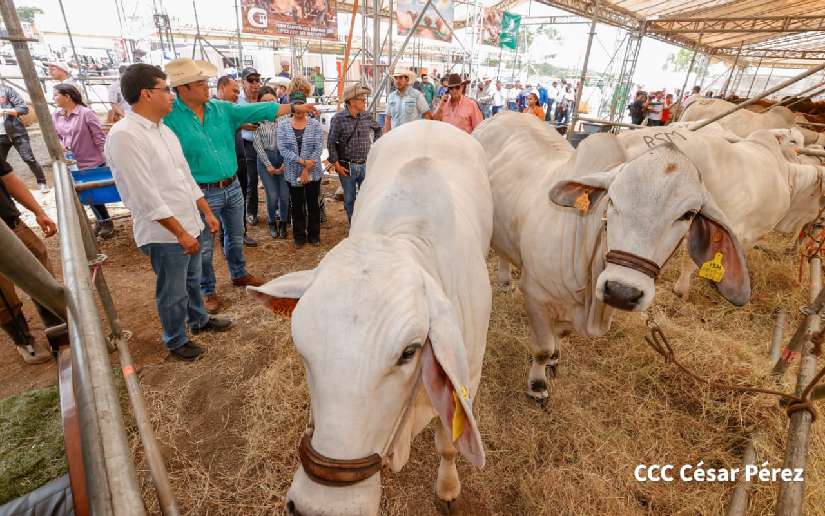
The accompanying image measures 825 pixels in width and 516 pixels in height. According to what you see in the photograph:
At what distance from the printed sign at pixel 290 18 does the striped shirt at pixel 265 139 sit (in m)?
6.30

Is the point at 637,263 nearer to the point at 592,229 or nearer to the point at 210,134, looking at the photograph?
the point at 592,229

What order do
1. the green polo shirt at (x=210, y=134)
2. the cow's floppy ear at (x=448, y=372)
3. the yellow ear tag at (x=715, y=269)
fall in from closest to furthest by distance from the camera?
the cow's floppy ear at (x=448, y=372) < the yellow ear tag at (x=715, y=269) < the green polo shirt at (x=210, y=134)

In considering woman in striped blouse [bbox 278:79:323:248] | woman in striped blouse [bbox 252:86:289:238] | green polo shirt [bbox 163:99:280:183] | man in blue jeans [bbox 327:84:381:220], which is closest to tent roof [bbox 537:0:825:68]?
man in blue jeans [bbox 327:84:381:220]

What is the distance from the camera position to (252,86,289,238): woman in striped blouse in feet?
17.7

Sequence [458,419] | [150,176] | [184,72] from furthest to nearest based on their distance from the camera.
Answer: [184,72], [150,176], [458,419]

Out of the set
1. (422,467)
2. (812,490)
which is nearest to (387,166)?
(422,467)

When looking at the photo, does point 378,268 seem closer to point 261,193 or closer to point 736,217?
point 736,217

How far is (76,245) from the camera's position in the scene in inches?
56.9

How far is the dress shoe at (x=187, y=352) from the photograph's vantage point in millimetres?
3438

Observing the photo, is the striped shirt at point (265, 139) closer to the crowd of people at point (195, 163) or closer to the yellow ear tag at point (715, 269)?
the crowd of people at point (195, 163)

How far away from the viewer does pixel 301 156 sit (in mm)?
5172

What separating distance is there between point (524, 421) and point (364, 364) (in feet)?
7.34

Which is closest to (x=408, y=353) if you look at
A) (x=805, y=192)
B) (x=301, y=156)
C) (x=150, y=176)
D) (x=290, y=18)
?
(x=150, y=176)

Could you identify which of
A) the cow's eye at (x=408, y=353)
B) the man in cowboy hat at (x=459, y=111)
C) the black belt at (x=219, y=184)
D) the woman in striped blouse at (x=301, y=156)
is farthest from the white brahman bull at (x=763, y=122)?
the cow's eye at (x=408, y=353)
